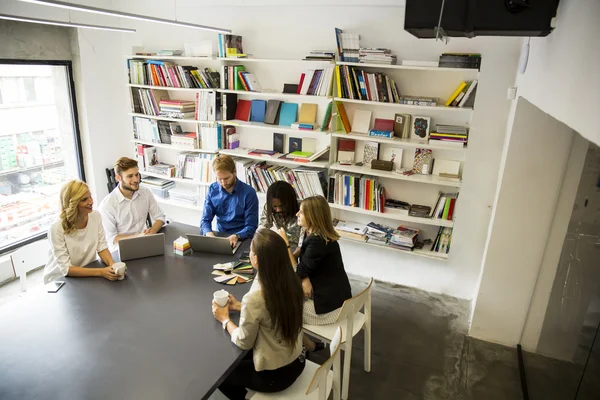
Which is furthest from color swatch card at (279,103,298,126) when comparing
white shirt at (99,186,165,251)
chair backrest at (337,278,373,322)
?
chair backrest at (337,278,373,322)

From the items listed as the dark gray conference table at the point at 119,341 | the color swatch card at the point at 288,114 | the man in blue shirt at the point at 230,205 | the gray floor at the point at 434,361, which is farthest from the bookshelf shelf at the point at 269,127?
the dark gray conference table at the point at 119,341

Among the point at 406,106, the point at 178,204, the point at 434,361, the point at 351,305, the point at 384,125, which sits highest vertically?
the point at 406,106

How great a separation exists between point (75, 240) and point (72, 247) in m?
0.05

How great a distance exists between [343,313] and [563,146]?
2.03m

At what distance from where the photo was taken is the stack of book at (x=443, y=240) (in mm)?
3930

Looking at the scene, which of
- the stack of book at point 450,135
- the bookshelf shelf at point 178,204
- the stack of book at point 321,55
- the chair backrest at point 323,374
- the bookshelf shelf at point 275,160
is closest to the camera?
the chair backrest at point 323,374

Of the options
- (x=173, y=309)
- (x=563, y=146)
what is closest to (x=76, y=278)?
(x=173, y=309)

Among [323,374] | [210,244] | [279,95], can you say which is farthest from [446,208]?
[323,374]

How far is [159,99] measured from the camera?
4.89m

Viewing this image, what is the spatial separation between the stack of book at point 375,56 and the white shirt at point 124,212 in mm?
2316

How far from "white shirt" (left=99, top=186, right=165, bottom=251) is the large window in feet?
4.53

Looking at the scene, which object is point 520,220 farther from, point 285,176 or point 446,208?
point 285,176

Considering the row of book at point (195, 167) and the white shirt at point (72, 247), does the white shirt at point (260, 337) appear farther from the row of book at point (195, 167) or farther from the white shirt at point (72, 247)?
the row of book at point (195, 167)

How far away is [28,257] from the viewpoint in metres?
2.97
